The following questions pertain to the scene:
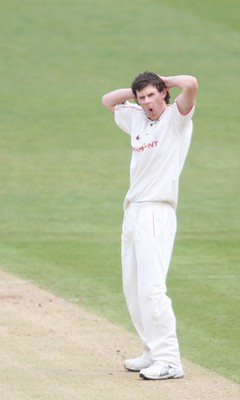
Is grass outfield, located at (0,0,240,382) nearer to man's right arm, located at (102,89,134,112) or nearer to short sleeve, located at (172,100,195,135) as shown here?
short sleeve, located at (172,100,195,135)

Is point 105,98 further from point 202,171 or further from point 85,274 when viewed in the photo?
point 202,171

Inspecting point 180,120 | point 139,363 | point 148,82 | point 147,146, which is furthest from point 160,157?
point 139,363

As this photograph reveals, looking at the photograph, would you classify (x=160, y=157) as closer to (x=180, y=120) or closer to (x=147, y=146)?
(x=147, y=146)

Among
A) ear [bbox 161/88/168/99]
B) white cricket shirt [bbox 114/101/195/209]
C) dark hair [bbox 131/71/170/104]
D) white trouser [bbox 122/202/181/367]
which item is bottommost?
white trouser [bbox 122/202/181/367]

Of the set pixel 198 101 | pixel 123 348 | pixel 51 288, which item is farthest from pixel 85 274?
pixel 198 101

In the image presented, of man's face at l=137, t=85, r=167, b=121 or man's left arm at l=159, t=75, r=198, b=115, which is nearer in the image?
man's left arm at l=159, t=75, r=198, b=115

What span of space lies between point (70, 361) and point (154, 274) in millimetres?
Result: 1111

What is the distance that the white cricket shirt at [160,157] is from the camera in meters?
9.30

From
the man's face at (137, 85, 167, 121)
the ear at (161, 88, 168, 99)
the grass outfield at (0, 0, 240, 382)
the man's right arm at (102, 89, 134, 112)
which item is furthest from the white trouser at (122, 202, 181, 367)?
the man's right arm at (102, 89, 134, 112)

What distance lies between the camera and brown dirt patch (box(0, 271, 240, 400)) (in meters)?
8.80

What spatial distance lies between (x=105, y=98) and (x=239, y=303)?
3.02 metres

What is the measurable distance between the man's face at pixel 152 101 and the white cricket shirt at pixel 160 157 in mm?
→ 47

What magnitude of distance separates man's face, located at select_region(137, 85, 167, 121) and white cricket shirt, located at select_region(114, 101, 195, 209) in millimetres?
47

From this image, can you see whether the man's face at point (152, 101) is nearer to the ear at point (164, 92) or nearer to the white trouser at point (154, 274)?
the ear at point (164, 92)
